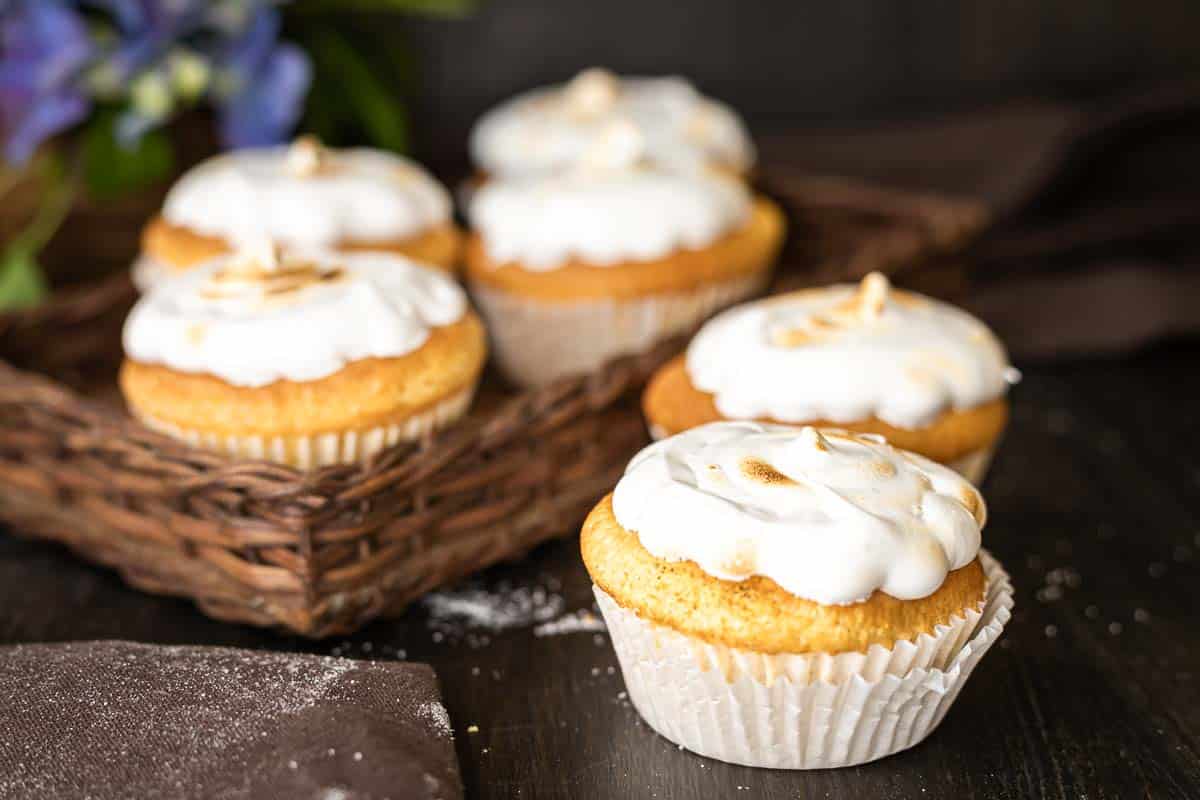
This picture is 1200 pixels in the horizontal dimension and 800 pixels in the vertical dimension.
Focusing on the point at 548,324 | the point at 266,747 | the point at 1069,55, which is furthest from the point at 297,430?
the point at 1069,55

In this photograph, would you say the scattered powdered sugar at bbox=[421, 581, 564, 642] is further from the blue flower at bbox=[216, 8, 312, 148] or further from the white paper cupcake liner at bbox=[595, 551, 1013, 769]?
the blue flower at bbox=[216, 8, 312, 148]

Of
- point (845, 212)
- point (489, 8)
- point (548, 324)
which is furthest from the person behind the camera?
point (489, 8)

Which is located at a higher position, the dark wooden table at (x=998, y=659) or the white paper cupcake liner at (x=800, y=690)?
the white paper cupcake liner at (x=800, y=690)

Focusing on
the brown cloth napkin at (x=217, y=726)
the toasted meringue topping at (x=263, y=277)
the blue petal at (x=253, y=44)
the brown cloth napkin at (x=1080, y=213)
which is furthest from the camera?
the brown cloth napkin at (x=1080, y=213)

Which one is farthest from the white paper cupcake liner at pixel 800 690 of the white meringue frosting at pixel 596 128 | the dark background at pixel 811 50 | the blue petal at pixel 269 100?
the dark background at pixel 811 50

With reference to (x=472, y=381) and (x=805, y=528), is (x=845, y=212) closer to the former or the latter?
(x=472, y=381)

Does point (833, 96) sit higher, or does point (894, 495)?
point (894, 495)

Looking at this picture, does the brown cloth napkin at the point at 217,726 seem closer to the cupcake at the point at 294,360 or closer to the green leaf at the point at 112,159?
the cupcake at the point at 294,360
